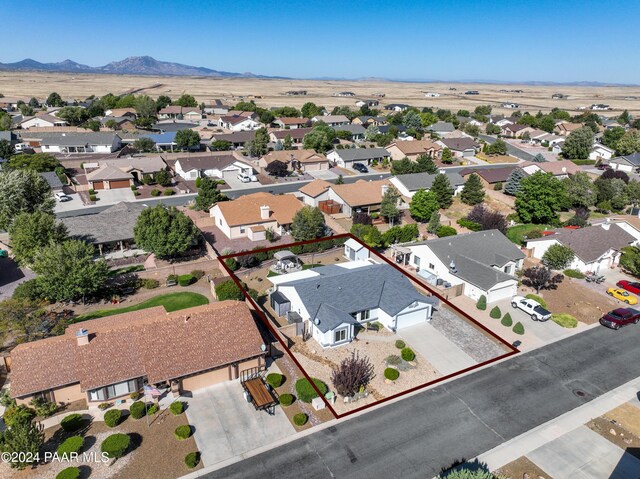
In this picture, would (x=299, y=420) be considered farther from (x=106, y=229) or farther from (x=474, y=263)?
(x=106, y=229)

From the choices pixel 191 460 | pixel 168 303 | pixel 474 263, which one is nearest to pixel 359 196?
pixel 474 263

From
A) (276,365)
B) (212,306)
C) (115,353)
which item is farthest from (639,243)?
Answer: (115,353)

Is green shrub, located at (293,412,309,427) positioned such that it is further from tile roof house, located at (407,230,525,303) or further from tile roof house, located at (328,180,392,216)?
tile roof house, located at (328,180,392,216)

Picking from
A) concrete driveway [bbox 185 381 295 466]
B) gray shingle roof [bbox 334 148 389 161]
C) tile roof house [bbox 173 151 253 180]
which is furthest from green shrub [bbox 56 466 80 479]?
gray shingle roof [bbox 334 148 389 161]

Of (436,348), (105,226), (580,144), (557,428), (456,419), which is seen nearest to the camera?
Answer: (557,428)

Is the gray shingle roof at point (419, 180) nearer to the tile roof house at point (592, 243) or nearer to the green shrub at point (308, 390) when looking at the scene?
the tile roof house at point (592, 243)
